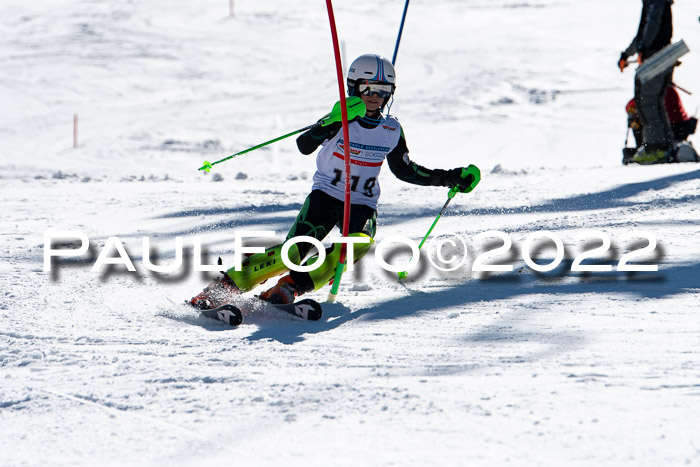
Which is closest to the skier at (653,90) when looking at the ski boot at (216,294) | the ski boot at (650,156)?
the ski boot at (650,156)

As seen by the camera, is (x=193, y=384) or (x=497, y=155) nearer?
(x=193, y=384)

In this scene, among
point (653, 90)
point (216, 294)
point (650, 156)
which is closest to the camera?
point (216, 294)

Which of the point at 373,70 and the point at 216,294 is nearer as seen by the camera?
the point at 216,294

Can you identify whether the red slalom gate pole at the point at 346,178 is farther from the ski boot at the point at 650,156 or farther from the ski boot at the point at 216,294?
the ski boot at the point at 650,156

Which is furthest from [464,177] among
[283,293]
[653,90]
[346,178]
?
→ [653,90]

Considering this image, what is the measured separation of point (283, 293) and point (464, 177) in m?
1.29

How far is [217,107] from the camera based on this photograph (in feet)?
55.6

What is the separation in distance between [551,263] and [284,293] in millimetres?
1790

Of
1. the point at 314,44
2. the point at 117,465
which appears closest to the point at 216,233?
the point at 117,465

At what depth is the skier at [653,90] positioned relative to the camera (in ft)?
33.3

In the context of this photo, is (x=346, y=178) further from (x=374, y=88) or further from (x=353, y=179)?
(x=374, y=88)

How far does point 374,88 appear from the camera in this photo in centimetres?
450

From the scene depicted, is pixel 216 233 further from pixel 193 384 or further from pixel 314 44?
pixel 314 44

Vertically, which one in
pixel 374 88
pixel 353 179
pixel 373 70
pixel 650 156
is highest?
pixel 373 70
